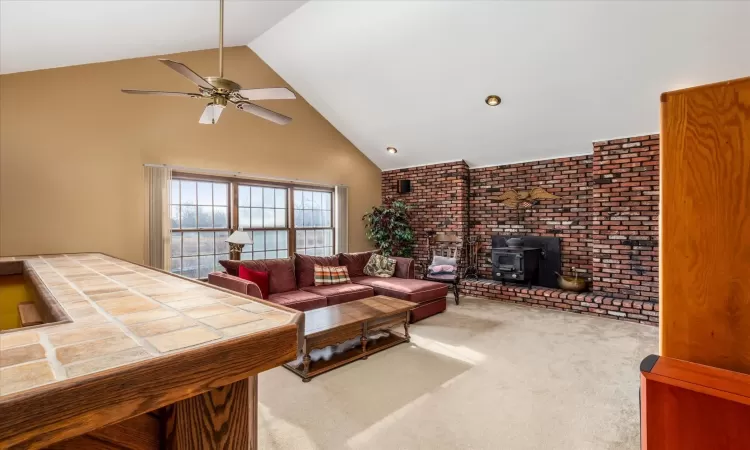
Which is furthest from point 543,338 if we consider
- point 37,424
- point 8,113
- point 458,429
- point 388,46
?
point 8,113

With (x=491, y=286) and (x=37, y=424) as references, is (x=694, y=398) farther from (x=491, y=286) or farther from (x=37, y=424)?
(x=491, y=286)

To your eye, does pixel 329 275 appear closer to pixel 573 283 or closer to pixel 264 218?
pixel 264 218

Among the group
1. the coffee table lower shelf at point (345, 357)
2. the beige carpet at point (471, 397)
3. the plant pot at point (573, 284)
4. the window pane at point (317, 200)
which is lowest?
the beige carpet at point (471, 397)

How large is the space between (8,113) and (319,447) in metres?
4.10

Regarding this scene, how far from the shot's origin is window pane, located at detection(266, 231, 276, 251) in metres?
5.53

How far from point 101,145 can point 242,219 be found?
1.89 metres

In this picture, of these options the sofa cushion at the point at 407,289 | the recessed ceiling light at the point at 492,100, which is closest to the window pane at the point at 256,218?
the sofa cushion at the point at 407,289

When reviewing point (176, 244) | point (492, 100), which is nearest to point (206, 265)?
point (176, 244)

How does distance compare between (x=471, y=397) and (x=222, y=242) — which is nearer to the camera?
(x=471, y=397)

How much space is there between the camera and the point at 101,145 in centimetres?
385

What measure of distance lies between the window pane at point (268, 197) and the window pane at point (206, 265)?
1142 millimetres

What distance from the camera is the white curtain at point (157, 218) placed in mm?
4160

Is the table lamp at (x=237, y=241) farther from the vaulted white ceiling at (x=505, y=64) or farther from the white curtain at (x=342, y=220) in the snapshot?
the vaulted white ceiling at (x=505, y=64)

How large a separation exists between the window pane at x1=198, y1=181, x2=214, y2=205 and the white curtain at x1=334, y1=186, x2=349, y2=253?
7.19 feet
